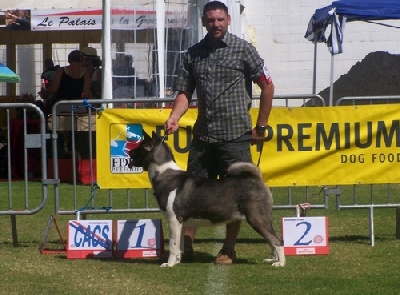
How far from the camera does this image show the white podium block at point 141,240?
29.8 ft

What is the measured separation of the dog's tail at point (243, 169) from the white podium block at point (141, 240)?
960 mm

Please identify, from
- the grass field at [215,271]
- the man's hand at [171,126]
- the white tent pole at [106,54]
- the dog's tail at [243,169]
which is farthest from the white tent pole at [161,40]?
the dog's tail at [243,169]

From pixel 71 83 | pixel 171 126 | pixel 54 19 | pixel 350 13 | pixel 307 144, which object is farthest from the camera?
pixel 54 19

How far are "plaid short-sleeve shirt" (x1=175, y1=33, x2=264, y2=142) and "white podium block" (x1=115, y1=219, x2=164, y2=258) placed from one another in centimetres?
98

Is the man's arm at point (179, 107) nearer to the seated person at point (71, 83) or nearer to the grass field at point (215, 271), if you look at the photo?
the grass field at point (215, 271)

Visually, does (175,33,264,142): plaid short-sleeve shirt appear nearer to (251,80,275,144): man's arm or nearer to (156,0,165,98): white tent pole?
(251,80,275,144): man's arm

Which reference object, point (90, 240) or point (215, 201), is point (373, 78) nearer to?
point (90, 240)

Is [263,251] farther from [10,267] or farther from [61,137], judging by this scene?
[61,137]

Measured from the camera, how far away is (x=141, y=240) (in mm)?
9086

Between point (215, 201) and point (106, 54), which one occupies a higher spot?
point (106, 54)

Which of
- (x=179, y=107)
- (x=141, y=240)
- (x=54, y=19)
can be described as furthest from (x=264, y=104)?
(x=54, y=19)

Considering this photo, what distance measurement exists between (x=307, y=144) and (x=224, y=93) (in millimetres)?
1647

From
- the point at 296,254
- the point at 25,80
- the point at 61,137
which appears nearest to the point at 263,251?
the point at 296,254

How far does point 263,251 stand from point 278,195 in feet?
11.4
